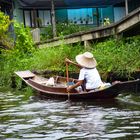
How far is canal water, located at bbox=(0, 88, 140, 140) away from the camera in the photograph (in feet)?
32.3

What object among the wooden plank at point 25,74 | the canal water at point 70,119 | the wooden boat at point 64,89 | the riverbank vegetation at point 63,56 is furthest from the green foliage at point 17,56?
the canal water at point 70,119

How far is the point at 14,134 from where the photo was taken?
404 inches

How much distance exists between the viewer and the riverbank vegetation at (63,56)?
17.2 meters

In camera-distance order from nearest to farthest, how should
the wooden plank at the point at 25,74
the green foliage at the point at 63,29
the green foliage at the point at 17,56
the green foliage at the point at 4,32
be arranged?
the wooden plank at the point at 25,74 → the green foliage at the point at 17,56 → the green foliage at the point at 4,32 → the green foliage at the point at 63,29

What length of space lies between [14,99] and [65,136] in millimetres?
7345

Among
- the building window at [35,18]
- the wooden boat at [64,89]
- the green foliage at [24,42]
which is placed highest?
the building window at [35,18]

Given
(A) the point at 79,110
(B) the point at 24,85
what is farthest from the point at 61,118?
(B) the point at 24,85

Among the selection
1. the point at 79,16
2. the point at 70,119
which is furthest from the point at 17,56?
the point at 79,16

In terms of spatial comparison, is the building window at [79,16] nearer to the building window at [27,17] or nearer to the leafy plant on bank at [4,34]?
the building window at [27,17]

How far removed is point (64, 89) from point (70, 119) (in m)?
3.81

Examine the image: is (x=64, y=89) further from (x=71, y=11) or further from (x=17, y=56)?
(x=71, y=11)

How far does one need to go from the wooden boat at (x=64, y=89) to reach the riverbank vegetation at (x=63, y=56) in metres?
1.10

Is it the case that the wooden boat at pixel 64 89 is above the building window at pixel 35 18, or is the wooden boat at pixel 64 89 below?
below

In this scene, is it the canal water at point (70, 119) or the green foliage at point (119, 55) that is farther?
the green foliage at point (119, 55)
